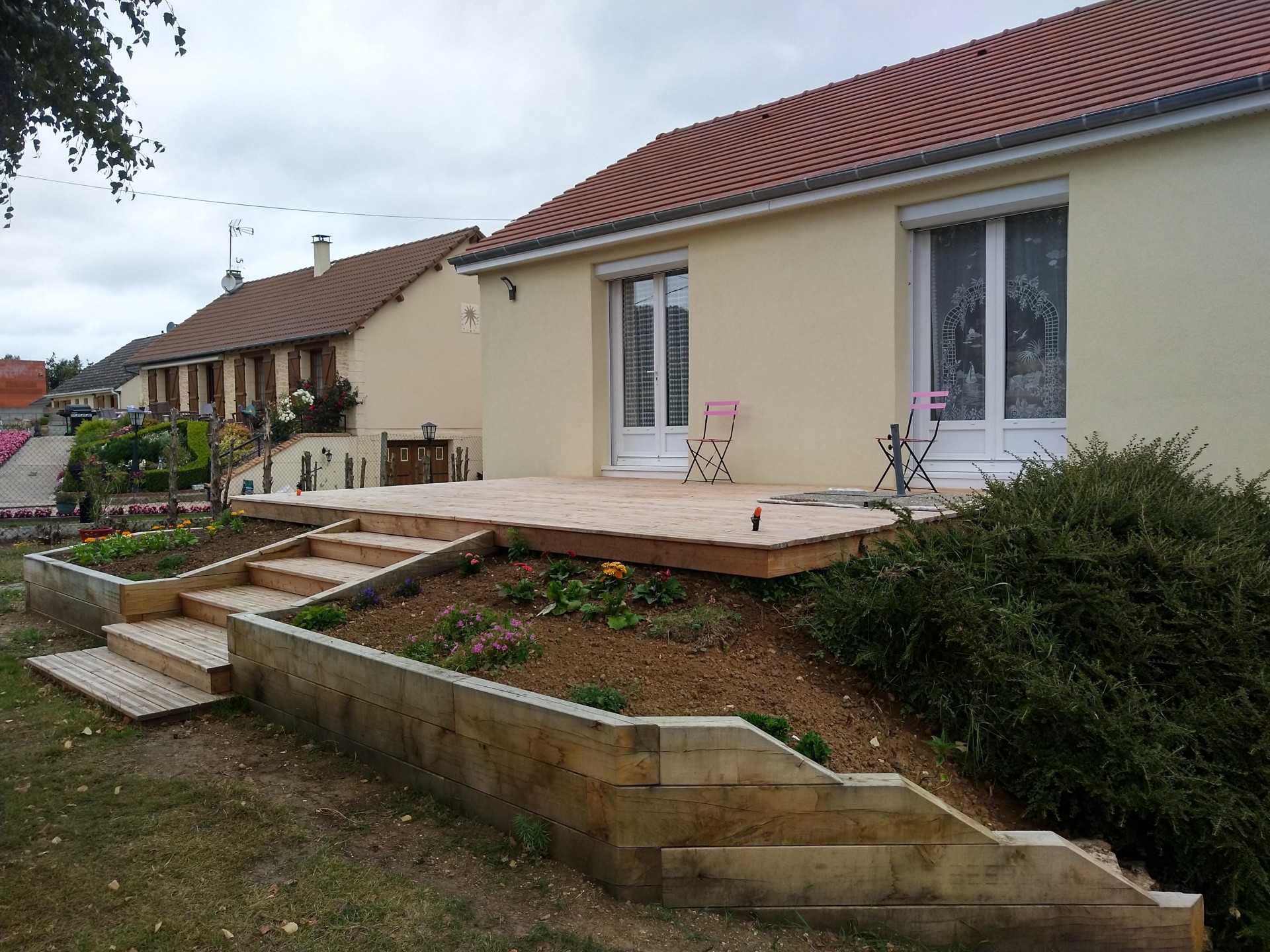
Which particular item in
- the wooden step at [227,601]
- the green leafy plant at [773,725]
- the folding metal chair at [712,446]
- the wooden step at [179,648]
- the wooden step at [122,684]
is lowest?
the wooden step at [122,684]

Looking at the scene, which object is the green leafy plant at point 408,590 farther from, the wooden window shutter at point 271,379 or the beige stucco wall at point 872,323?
the wooden window shutter at point 271,379

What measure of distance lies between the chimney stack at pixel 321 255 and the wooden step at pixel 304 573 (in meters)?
23.2

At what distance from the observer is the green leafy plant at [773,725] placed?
3283mm

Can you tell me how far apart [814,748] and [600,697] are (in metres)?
0.82

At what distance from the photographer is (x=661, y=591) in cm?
458

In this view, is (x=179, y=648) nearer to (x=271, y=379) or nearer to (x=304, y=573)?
(x=304, y=573)

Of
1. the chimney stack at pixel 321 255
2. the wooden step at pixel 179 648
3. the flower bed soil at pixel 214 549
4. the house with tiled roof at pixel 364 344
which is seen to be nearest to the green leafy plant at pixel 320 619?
the wooden step at pixel 179 648

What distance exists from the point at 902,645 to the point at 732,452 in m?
5.63

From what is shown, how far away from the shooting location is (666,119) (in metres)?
15.8

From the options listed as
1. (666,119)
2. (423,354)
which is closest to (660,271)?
(666,119)

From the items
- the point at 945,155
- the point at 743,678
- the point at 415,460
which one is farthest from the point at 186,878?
the point at 415,460

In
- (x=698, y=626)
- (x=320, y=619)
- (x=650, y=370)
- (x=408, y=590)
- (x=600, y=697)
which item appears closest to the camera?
(x=600, y=697)

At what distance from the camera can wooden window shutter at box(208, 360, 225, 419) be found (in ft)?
90.0

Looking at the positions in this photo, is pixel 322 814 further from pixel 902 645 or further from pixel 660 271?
pixel 660 271
